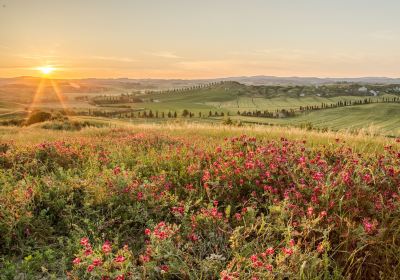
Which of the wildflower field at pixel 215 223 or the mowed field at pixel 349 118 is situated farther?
the mowed field at pixel 349 118

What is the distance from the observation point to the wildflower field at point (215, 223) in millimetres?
3732

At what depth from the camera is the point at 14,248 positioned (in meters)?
4.75

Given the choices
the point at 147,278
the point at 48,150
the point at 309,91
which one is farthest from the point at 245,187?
the point at 309,91

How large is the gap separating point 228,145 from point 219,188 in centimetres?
266

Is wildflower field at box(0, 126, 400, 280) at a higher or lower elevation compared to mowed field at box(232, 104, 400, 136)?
higher

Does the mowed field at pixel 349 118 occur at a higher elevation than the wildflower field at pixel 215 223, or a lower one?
lower

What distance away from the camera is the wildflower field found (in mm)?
3732

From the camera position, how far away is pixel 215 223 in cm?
470

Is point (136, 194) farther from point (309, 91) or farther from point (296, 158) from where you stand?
point (309, 91)

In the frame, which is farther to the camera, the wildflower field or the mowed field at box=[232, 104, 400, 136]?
the mowed field at box=[232, 104, 400, 136]

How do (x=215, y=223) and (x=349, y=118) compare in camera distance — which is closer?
(x=215, y=223)

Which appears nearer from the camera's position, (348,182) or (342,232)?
(342,232)

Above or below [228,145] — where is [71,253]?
below

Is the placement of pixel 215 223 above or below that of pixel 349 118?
above
